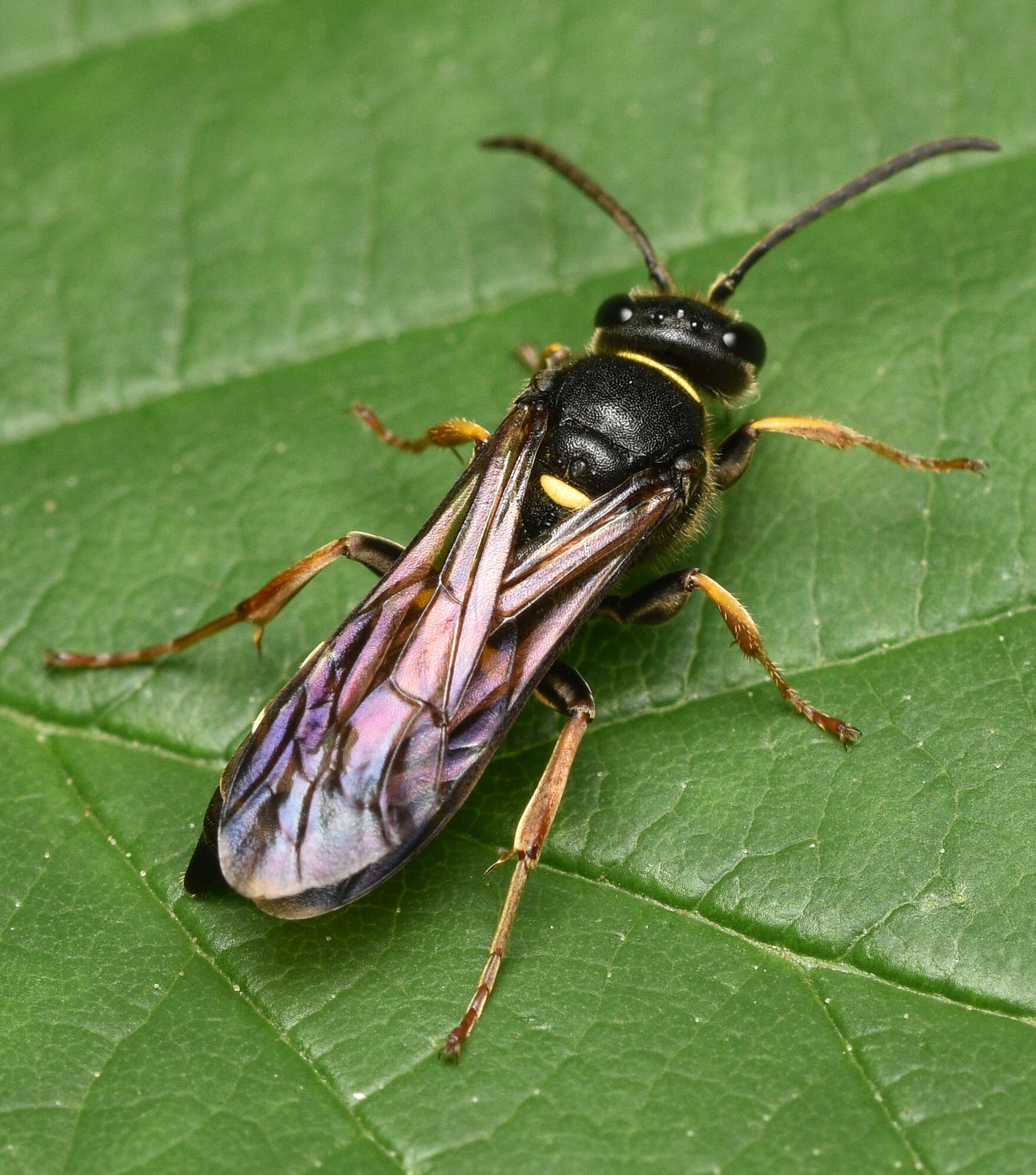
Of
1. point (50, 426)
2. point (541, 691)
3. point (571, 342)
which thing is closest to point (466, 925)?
point (541, 691)

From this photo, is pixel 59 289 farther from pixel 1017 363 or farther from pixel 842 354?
pixel 1017 363

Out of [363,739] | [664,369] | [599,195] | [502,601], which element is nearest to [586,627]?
[502,601]

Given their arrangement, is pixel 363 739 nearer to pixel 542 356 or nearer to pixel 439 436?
pixel 439 436

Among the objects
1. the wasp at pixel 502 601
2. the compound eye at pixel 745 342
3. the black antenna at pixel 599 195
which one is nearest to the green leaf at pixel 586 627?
the wasp at pixel 502 601

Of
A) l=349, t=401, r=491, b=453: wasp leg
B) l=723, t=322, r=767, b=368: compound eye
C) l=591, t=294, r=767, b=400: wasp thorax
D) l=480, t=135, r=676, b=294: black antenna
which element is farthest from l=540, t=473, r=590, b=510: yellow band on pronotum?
l=480, t=135, r=676, b=294: black antenna

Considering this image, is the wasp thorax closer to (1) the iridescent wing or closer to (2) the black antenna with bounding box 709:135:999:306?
(2) the black antenna with bounding box 709:135:999:306
